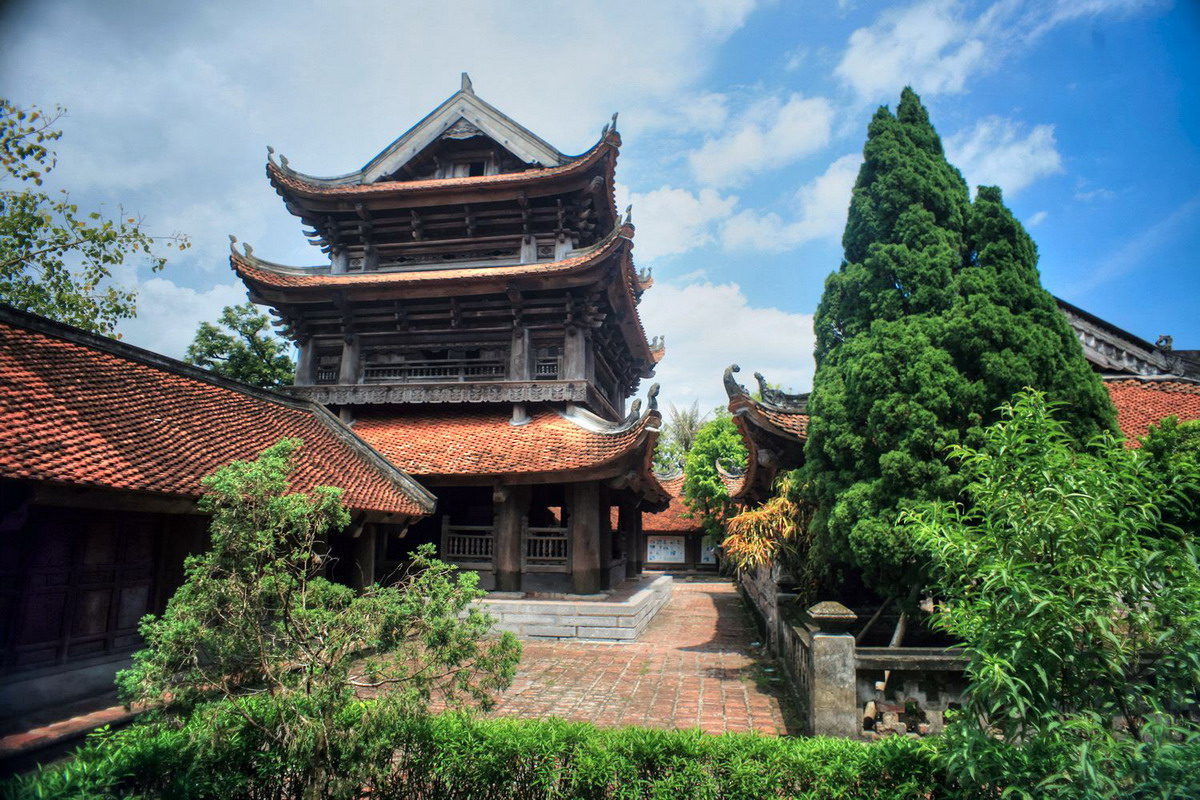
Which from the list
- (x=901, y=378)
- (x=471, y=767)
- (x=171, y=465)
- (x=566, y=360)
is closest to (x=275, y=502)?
(x=471, y=767)

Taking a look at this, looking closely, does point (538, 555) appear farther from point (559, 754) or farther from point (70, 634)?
point (559, 754)

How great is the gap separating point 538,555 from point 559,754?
9351mm

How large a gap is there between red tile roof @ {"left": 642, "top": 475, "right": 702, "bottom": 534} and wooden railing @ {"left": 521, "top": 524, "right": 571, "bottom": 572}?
17.7 metres

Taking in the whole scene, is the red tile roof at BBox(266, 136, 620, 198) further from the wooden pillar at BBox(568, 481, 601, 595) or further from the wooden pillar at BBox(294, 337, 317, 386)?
the wooden pillar at BBox(568, 481, 601, 595)

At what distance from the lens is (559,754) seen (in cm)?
440

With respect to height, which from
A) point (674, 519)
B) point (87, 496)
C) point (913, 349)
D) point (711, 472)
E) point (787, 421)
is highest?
point (711, 472)

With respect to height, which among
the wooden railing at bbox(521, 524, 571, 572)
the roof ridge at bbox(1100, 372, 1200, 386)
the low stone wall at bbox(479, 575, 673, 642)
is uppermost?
the roof ridge at bbox(1100, 372, 1200, 386)

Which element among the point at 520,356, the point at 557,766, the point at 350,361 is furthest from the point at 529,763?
the point at 350,361

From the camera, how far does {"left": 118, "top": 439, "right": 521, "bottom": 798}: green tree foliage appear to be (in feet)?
13.1

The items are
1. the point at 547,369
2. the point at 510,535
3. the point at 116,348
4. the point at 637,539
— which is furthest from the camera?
the point at 637,539

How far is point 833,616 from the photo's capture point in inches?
246

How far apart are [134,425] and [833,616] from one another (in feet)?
28.1

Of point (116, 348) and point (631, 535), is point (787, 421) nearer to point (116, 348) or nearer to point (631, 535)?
point (116, 348)

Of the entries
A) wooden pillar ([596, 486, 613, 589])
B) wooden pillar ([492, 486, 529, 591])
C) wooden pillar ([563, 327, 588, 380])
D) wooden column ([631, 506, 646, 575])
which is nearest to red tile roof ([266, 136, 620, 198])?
wooden pillar ([563, 327, 588, 380])
